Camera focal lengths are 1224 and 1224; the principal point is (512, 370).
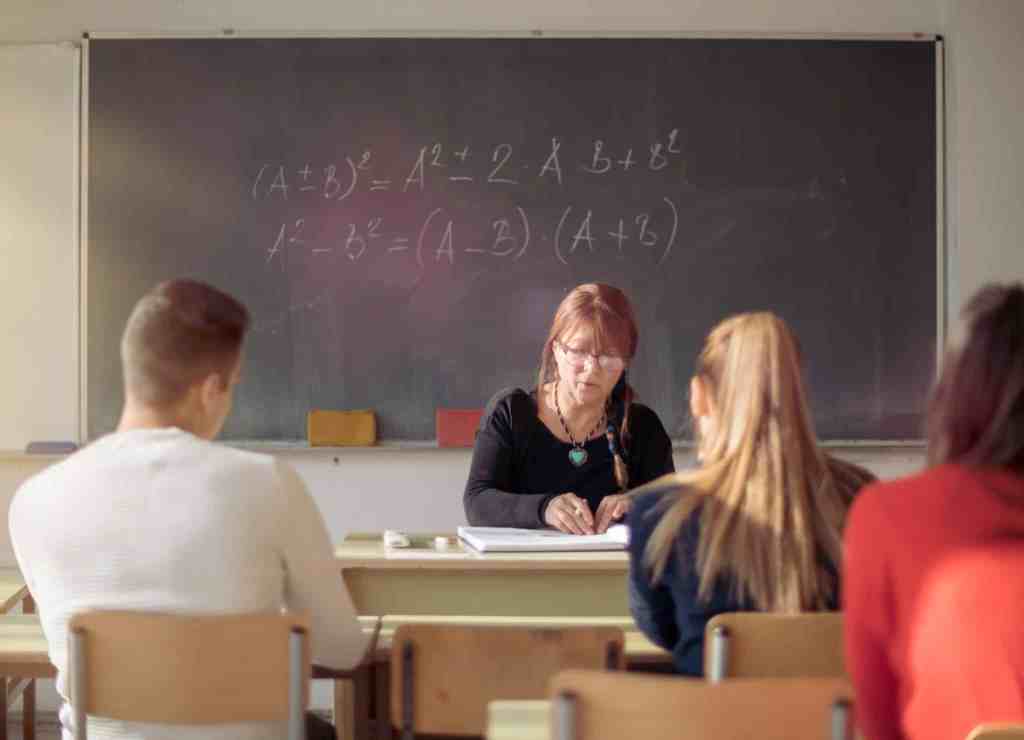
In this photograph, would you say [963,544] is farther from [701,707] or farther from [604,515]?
[604,515]

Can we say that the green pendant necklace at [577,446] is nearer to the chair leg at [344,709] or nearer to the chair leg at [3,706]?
the chair leg at [344,709]

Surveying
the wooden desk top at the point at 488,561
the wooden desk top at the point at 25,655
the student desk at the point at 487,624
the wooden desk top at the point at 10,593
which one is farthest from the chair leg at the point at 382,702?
the wooden desk top at the point at 10,593

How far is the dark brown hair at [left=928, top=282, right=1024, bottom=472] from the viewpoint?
159 centimetres

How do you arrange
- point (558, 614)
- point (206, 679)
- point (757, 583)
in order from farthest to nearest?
point (558, 614), point (757, 583), point (206, 679)

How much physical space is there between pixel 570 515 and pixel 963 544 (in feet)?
4.95

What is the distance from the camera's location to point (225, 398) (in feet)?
6.67

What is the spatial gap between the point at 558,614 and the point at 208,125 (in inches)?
97.0

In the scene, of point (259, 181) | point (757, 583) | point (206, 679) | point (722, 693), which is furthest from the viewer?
point (259, 181)

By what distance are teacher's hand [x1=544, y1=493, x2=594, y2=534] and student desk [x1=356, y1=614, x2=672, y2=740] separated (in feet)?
0.85

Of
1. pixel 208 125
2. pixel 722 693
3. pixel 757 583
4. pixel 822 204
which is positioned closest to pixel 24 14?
pixel 208 125

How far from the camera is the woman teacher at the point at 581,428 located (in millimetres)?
3336

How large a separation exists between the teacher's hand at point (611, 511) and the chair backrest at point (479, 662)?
42.1 inches

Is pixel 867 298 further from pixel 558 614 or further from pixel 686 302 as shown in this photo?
pixel 558 614

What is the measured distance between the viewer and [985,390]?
5.24 ft
